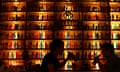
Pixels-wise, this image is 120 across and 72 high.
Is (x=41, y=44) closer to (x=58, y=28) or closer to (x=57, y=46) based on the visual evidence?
(x=58, y=28)

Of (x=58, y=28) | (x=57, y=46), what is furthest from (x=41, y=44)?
(x=57, y=46)

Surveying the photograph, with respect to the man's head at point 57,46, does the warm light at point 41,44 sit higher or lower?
lower

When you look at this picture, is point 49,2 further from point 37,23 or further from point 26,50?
point 26,50

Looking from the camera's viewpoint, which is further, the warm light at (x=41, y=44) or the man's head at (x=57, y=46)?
the warm light at (x=41, y=44)

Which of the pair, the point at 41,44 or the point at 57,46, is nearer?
the point at 57,46

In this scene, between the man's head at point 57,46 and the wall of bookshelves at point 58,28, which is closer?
the man's head at point 57,46

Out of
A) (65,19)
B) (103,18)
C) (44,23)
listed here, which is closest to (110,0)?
(103,18)

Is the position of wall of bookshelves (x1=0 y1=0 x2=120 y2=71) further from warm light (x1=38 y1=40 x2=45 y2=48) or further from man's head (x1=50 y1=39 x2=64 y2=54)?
man's head (x1=50 y1=39 x2=64 y2=54)

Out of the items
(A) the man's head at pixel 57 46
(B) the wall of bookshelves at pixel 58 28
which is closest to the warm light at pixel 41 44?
(B) the wall of bookshelves at pixel 58 28

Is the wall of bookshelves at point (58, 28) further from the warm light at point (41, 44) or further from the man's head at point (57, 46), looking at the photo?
the man's head at point (57, 46)

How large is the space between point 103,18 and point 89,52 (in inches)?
33.7

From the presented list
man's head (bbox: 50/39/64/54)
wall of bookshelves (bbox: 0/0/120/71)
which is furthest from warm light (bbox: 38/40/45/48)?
man's head (bbox: 50/39/64/54)

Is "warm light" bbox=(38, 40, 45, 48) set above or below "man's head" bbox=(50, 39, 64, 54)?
below

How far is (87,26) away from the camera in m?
6.60
